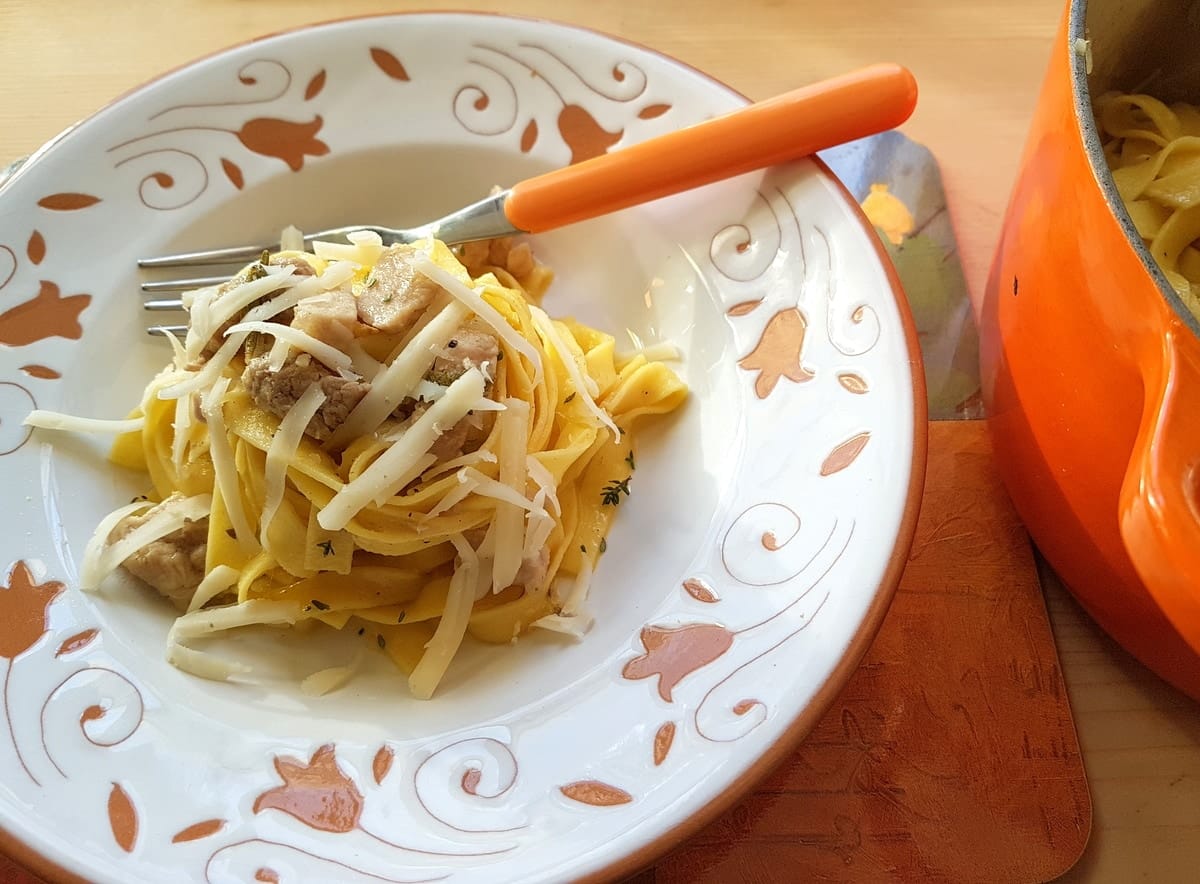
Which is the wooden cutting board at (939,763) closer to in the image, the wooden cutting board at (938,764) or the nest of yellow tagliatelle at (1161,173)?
the wooden cutting board at (938,764)

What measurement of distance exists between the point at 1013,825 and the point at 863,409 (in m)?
0.53

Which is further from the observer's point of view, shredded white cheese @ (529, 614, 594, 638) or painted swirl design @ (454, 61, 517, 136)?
painted swirl design @ (454, 61, 517, 136)

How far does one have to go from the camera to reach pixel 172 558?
4.34ft

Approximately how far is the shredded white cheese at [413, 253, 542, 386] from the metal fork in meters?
0.21

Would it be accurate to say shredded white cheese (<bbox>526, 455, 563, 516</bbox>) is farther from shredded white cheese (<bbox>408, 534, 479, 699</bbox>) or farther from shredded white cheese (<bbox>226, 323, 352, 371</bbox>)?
shredded white cheese (<bbox>226, 323, 352, 371</bbox>)

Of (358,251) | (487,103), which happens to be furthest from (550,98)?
(358,251)

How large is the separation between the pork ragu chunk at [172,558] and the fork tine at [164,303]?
1.03ft

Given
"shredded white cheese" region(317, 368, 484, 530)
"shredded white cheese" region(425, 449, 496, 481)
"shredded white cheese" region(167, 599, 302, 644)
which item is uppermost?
"shredded white cheese" region(317, 368, 484, 530)

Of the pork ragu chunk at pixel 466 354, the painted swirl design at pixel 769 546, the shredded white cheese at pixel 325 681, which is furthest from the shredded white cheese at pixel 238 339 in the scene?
the painted swirl design at pixel 769 546

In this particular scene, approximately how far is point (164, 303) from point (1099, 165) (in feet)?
4.31

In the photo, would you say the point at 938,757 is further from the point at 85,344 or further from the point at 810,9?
the point at 810,9

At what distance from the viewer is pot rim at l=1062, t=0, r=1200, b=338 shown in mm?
901

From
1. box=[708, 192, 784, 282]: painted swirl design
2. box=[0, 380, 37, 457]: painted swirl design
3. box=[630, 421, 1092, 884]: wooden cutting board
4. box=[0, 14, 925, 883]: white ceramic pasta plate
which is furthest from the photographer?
box=[708, 192, 784, 282]: painted swirl design

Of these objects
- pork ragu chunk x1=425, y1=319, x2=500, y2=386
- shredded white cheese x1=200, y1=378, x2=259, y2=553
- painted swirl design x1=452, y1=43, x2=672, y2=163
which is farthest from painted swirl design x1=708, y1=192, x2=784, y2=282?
shredded white cheese x1=200, y1=378, x2=259, y2=553
